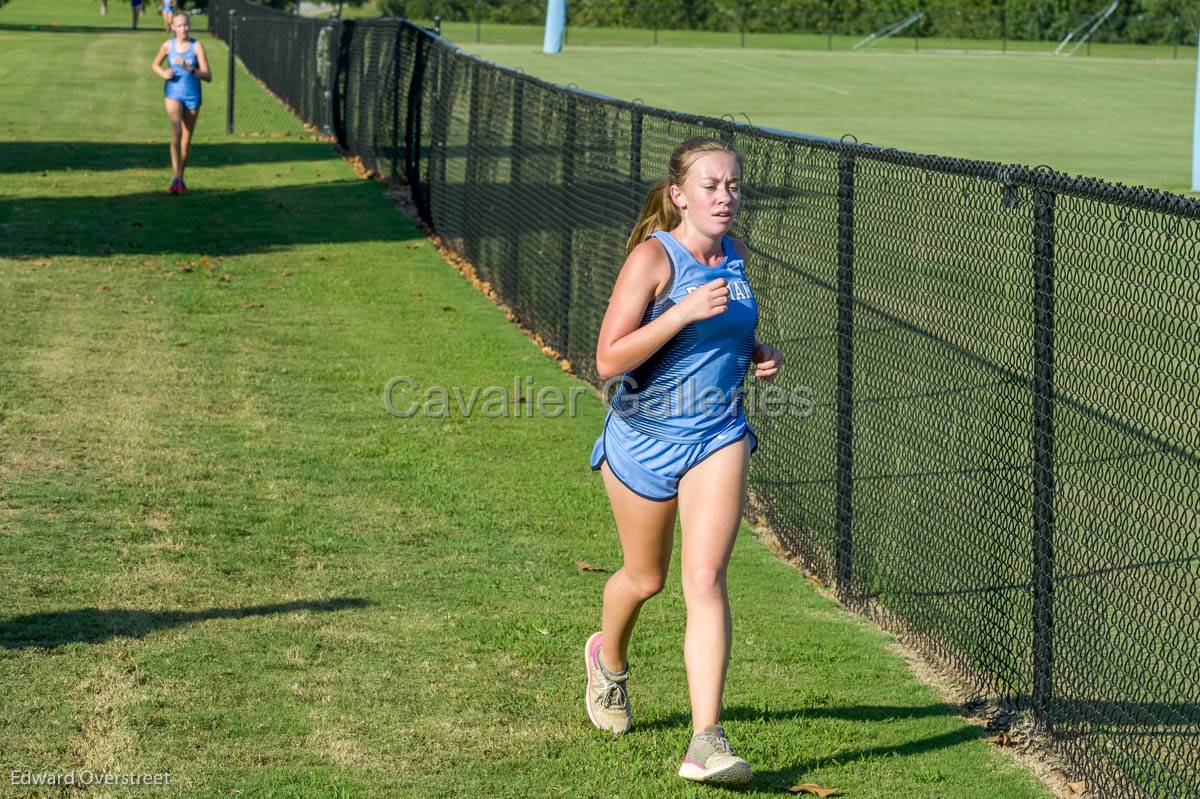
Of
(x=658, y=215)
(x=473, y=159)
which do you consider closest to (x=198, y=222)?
(x=473, y=159)

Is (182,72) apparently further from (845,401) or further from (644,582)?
(644,582)

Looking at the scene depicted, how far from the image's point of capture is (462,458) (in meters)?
8.59

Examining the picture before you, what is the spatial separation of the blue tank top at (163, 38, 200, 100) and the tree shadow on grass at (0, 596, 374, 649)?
12.2 m

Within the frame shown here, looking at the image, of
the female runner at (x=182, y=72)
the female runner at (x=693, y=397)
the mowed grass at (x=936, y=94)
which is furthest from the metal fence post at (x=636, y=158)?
the mowed grass at (x=936, y=94)

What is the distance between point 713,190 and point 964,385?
4510 mm

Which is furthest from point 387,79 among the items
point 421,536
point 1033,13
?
point 1033,13

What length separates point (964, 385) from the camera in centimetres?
870

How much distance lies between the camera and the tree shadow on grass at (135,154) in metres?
20.6

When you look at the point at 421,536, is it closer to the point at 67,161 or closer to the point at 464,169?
the point at 464,169

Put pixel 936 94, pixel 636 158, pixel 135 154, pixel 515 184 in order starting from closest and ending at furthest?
pixel 636 158
pixel 515 184
pixel 135 154
pixel 936 94

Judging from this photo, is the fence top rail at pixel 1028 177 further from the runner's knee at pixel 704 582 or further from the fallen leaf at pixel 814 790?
the fallen leaf at pixel 814 790

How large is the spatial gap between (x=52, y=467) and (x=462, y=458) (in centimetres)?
210

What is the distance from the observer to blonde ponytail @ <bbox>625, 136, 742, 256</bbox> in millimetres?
4613

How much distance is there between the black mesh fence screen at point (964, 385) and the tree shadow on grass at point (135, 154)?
8868mm
